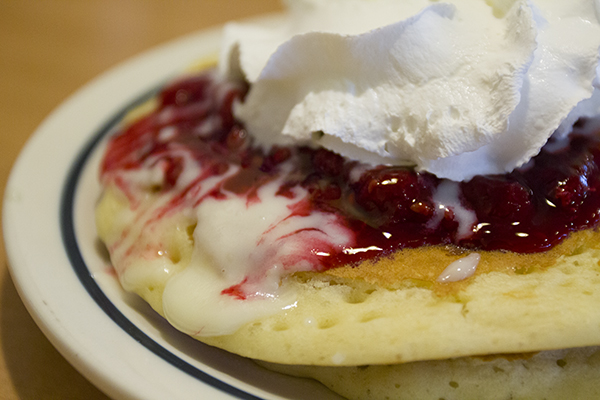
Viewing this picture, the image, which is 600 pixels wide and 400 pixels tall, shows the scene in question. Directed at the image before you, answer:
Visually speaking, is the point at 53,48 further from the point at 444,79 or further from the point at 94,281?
the point at 444,79

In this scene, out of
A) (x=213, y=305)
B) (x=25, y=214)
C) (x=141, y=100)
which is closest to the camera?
(x=213, y=305)

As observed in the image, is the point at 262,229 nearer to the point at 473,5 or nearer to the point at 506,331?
the point at 506,331

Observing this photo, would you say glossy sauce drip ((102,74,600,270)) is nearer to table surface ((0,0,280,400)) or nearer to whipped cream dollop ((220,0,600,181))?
whipped cream dollop ((220,0,600,181))

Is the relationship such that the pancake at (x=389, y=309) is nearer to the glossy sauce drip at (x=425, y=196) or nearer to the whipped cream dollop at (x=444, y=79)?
the glossy sauce drip at (x=425, y=196)

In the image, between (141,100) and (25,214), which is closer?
(25,214)

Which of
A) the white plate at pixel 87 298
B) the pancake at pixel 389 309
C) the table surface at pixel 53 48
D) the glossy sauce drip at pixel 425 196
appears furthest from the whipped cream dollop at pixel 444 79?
the table surface at pixel 53 48

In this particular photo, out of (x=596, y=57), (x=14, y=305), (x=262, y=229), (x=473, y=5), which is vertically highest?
(x=473, y=5)

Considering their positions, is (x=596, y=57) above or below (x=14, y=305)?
above

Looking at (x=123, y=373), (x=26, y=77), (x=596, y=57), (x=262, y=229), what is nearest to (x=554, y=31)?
(x=596, y=57)
